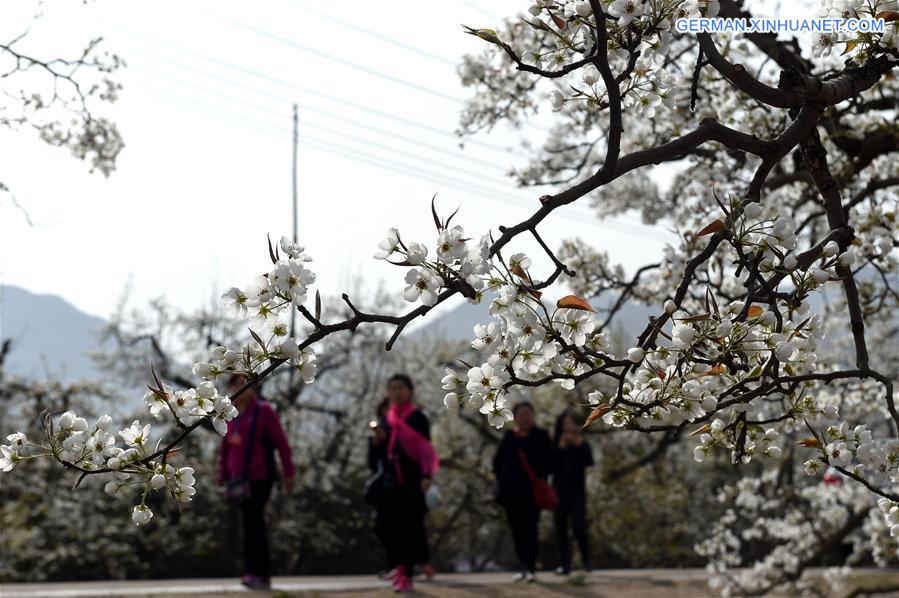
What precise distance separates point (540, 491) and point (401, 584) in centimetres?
172

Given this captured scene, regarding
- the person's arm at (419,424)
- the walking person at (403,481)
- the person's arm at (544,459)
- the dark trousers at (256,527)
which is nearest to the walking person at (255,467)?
the dark trousers at (256,527)

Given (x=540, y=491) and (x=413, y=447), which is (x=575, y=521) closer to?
(x=540, y=491)

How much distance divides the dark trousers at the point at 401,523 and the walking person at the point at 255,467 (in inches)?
30.5

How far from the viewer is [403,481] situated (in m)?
8.26

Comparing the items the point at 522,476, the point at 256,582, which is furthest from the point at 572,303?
the point at 522,476

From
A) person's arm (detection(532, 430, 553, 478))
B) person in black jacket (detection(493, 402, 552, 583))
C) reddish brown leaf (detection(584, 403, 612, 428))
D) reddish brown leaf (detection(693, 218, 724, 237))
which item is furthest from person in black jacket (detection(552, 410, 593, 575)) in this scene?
reddish brown leaf (detection(693, 218, 724, 237))

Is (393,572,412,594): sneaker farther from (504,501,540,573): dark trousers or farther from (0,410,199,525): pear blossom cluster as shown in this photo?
(0,410,199,525): pear blossom cluster

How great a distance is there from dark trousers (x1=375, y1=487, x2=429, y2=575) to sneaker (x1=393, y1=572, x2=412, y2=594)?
5 cm

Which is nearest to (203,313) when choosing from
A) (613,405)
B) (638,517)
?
(638,517)

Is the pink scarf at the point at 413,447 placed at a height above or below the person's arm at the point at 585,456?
below

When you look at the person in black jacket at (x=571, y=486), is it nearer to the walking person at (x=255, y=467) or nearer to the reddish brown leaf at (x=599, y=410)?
the walking person at (x=255, y=467)

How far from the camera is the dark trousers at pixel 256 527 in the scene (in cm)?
802

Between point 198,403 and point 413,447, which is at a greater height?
point 413,447

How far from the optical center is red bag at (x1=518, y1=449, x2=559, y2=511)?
9375mm
